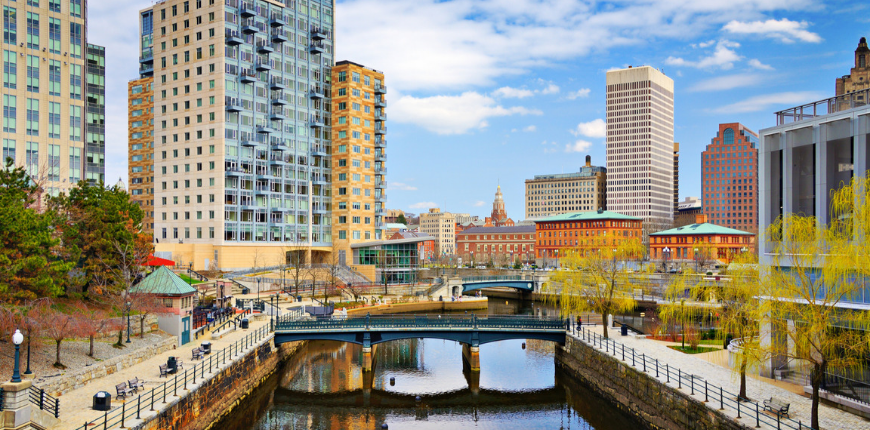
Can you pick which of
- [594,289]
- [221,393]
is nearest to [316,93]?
[594,289]

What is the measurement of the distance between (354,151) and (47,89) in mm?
48094

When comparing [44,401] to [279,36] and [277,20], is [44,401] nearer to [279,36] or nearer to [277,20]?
[279,36]

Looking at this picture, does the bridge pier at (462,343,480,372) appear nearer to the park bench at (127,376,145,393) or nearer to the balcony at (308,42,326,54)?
the park bench at (127,376,145,393)

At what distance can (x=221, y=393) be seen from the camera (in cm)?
3694

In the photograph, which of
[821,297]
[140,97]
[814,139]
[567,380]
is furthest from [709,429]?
[140,97]

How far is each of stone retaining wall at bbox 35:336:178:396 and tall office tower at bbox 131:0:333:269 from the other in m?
55.8

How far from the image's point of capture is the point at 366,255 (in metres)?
108

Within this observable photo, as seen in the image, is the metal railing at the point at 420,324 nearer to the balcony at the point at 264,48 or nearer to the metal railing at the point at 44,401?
the metal railing at the point at 44,401

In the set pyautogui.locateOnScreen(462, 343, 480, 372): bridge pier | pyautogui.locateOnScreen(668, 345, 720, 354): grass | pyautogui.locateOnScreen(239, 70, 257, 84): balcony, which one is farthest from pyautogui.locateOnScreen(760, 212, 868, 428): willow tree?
pyautogui.locateOnScreen(239, 70, 257, 84): balcony

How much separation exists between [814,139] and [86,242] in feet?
156

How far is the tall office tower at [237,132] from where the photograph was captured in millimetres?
96188

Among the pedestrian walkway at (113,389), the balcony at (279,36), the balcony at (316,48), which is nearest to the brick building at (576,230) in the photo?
the balcony at (316,48)

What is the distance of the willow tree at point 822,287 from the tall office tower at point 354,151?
3338 inches

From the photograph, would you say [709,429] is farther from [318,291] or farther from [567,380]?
[318,291]
